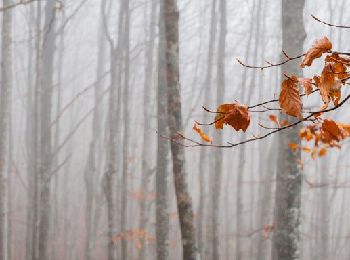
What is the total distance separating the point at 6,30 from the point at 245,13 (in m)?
18.2

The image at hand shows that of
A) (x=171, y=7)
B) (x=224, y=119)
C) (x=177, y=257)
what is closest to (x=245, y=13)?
(x=177, y=257)

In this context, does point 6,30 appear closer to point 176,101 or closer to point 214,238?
point 176,101

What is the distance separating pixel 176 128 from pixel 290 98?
9.35 feet

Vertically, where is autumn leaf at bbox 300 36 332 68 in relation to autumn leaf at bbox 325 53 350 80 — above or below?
above

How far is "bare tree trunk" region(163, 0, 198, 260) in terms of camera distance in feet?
13.7

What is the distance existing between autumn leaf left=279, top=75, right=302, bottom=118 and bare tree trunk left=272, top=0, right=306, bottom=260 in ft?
11.4

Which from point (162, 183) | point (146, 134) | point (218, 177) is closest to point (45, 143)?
point (162, 183)

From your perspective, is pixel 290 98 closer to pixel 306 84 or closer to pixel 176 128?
pixel 306 84

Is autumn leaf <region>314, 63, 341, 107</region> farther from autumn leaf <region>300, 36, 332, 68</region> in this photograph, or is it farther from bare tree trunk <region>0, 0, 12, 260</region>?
bare tree trunk <region>0, 0, 12, 260</region>

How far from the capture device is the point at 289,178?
4863 mm

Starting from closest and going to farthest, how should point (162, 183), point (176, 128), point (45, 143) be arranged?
point (176, 128)
point (162, 183)
point (45, 143)

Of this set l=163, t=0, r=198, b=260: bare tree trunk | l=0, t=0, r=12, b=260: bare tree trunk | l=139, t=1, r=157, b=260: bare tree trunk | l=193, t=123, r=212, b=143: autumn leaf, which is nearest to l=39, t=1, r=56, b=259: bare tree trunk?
l=0, t=0, r=12, b=260: bare tree trunk

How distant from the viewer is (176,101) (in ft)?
14.1

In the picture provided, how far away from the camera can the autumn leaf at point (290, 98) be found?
1458 millimetres
